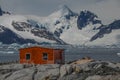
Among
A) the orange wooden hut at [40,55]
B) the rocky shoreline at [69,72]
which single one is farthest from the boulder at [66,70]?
the orange wooden hut at [40,55]

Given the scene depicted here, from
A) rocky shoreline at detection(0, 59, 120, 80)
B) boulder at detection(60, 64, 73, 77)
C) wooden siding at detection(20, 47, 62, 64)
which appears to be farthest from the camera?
wooden siding at detection(20, 47, 62, 64)

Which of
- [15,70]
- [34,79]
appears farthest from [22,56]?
[34,79]

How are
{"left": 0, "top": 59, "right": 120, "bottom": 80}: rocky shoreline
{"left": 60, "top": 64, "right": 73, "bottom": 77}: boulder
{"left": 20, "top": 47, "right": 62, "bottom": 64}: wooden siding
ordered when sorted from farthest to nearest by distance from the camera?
{"left": 20, "top": 47, "right": 62, "bottom": 64}: wooden siding → {"left": 60, "top": 64, "right": 73, "bottom": 77}: boulder → {"left": 0, "top": 59, "right": 120, "bottom": 80}: rocky shoreline

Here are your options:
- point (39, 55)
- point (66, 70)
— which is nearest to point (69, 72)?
point (66, 70)

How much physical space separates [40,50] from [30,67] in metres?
6.83

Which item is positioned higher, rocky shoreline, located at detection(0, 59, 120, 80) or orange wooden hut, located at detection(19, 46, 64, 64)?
orange wooden hut, located at detection(19, 46, 64, 64)

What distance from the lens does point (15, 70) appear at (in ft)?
203

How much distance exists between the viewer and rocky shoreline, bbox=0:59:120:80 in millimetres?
55500

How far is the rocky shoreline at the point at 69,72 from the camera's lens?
5550 centimetres

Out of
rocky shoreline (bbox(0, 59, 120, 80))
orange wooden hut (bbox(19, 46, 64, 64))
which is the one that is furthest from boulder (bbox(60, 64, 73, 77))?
orange wooden hut (bbox(19, 46, 64, 64))

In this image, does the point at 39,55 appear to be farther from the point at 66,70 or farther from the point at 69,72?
the point at 69,72

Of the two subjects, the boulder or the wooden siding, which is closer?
the boulder

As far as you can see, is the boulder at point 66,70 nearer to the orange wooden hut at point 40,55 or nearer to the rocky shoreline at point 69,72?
the rocky shoreline at point 69,72

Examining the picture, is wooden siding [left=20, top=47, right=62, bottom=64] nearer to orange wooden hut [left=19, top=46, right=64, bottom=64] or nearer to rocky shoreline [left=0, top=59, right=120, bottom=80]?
orange wooden hut [left=19, top=46, right=64, bottom=64]
